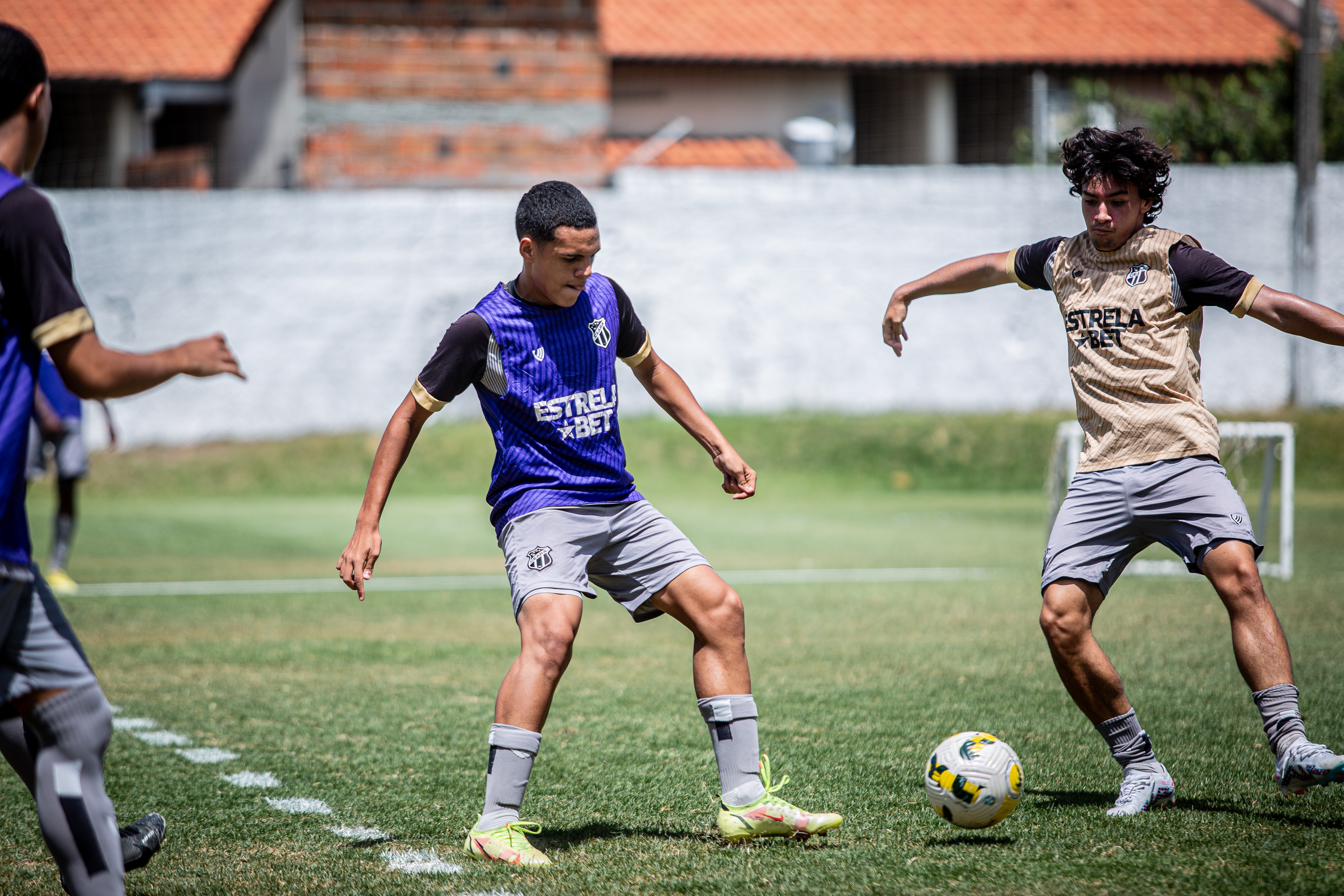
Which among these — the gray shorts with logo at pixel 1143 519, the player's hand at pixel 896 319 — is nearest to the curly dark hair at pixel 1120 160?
the player's hand at pixel 896 319

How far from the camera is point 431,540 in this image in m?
13.7

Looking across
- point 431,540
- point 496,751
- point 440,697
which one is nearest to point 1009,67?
point 431,540

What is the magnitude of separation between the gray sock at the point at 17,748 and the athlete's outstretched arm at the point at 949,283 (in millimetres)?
3049

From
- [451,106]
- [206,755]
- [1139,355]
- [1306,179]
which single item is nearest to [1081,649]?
[1139,355]

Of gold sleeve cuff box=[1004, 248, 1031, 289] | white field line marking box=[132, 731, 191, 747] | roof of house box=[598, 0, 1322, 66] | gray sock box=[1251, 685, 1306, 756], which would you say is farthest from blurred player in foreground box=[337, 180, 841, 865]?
roof of house box=[598, 0, 1322, 66]

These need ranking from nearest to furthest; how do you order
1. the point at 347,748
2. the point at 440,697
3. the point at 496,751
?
1. the point at 496,751
2. the point at 347,748
3. the point at 440,697

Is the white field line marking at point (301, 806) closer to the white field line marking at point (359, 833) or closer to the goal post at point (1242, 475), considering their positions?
the white field line marking at point (359, 833)

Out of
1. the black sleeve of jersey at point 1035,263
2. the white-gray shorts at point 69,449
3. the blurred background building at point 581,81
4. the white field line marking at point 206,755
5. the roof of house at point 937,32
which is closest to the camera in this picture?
the black sleeve of jersey at point 1035,263

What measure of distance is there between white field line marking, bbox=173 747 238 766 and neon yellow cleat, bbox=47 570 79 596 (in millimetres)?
4984

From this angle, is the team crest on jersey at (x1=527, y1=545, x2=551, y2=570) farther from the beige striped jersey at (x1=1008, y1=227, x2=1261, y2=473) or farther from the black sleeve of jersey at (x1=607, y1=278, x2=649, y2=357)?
the beige striped jersey at (x1=1008, y1=227, x2=1261, y2=473)

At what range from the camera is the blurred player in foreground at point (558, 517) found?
409 cm

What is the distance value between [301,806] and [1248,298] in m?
3.56

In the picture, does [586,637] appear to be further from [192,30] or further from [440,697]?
[192,30]

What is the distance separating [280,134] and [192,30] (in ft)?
18.1
